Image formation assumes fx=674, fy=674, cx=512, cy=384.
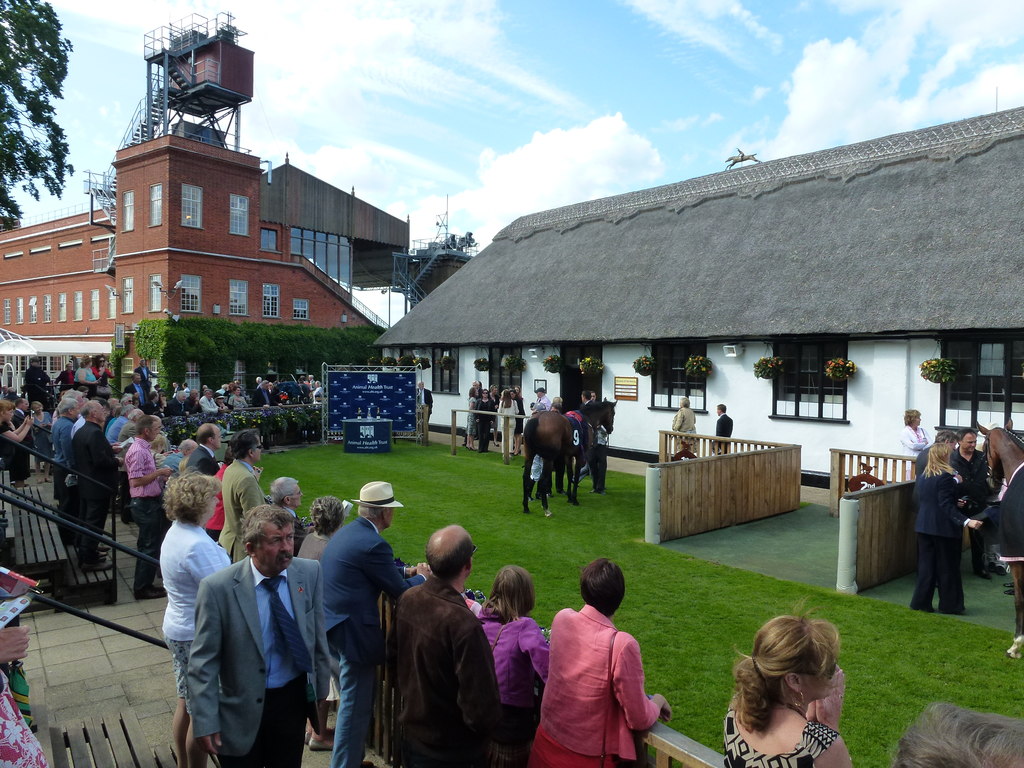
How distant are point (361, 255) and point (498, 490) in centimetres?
3831

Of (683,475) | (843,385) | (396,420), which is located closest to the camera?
(683,475)

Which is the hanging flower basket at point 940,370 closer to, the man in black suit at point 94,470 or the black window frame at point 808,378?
the black window frame at point 808,378

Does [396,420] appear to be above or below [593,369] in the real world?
below

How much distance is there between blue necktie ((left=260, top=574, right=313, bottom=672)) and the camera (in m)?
3.72

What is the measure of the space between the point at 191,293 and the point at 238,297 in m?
2.64

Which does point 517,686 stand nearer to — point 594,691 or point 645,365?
point 594,691

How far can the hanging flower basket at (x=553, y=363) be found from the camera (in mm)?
21891

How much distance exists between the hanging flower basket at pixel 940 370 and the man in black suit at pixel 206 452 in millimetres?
13268

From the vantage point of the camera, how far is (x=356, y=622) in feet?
14.4

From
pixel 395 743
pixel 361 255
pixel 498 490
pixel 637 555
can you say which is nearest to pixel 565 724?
pixel 395 743

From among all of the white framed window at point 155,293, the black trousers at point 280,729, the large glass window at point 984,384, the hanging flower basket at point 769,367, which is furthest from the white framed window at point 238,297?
the black trousers at point 280,729

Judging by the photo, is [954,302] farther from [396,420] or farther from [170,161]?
[170,161]

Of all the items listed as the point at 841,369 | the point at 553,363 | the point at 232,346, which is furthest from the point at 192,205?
the point at 841,369

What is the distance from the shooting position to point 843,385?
15.5m
